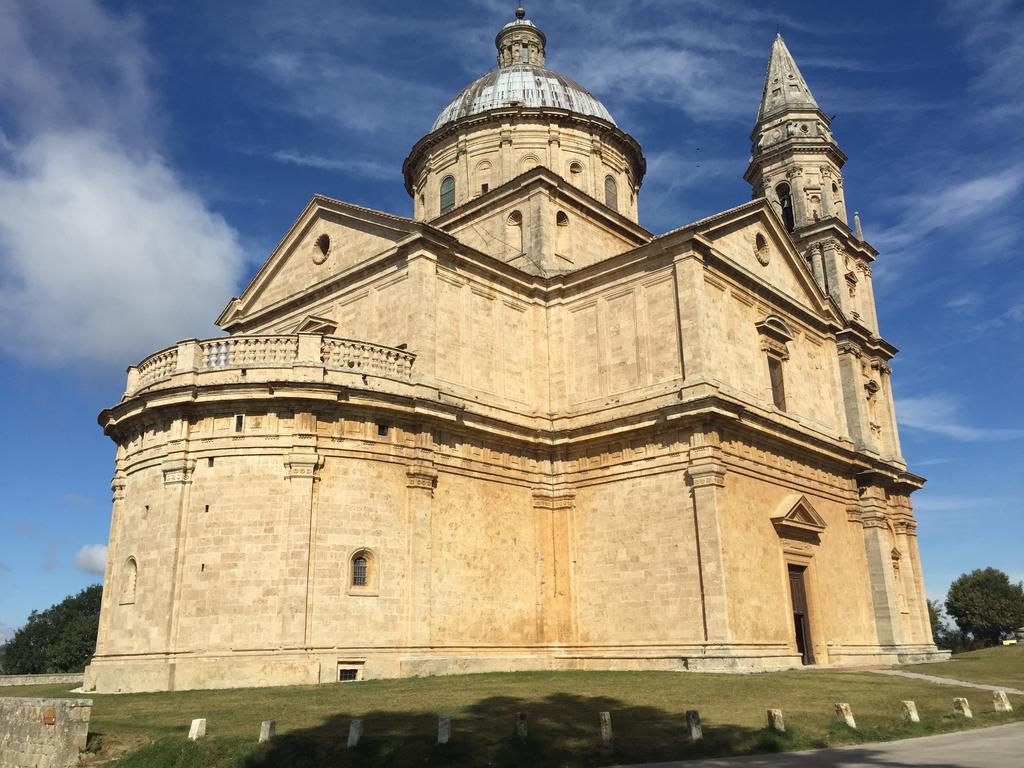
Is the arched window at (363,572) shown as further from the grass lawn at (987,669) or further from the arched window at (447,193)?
the arched window at (447,193)

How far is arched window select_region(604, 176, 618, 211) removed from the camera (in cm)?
3834

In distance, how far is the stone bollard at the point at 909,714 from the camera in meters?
15.7

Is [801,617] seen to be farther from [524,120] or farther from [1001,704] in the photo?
Answer: [524,120]

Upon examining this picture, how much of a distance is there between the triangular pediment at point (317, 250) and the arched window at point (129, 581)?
11.0m

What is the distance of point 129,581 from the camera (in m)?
23.4

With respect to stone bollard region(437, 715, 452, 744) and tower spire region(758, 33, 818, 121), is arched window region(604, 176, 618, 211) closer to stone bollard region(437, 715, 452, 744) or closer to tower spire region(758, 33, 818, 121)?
tower spire region(758, 33, 818, 121)

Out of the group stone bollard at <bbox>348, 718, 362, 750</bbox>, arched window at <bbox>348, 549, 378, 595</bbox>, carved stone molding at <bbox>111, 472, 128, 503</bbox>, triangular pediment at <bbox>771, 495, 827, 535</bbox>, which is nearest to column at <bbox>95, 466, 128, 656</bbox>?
carved stone molding at <bbox>111, 472, 128, 503</bbox>

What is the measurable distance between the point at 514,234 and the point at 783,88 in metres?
19.9

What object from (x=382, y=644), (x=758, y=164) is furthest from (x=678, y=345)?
(x=758, y=164)

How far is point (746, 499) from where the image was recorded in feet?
84.8

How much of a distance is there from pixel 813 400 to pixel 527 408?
37.1ft

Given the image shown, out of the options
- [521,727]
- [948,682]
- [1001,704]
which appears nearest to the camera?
[521,727]

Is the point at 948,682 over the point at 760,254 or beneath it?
beneath

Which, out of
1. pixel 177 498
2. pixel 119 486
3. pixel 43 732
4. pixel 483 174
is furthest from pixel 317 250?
pixel 43 732
